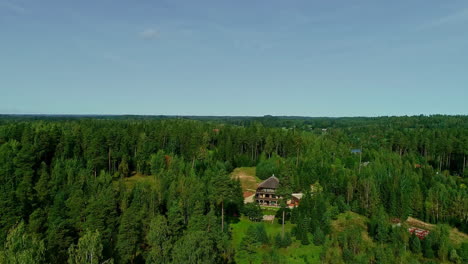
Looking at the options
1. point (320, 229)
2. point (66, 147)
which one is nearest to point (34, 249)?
point (320, 229)

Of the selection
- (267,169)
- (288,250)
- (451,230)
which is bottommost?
(451,230)

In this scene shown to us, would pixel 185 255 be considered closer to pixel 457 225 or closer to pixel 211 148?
pixel 457 225

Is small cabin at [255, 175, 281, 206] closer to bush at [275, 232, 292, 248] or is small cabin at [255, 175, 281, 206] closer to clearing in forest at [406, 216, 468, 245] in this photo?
bush at [275, 232, 292, 248]

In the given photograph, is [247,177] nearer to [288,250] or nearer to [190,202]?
[190,202]

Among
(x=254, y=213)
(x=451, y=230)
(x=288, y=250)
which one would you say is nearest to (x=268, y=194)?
(x=254, y=213)

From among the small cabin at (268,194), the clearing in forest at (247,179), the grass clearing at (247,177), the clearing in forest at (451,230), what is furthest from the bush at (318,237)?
Result: the grass clearing at (247,177)

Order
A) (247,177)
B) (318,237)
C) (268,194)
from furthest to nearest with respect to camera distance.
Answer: (247,177) < (268,194) < (318,237)

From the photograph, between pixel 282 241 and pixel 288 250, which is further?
pixel 282 241

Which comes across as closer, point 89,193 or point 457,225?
point 89,193

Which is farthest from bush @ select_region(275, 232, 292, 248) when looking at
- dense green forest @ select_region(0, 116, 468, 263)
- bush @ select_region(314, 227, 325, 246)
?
bush @ select_region(314, 227, 325, 246)
